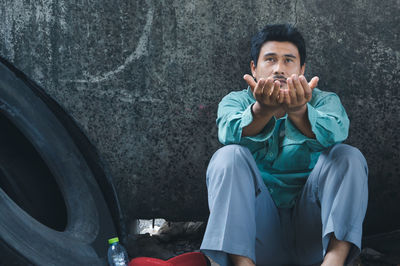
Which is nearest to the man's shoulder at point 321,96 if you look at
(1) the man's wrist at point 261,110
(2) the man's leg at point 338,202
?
(2) the man's leg at point 338,202

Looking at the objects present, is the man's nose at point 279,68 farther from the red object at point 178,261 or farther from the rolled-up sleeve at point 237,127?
the red object at point 178,261

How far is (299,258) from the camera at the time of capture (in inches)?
78.4

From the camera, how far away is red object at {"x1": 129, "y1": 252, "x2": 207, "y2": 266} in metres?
2.03

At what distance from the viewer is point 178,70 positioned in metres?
2.84

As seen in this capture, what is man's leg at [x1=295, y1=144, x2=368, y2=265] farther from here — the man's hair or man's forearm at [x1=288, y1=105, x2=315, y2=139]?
the man's hair

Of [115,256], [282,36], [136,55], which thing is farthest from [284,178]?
Answer: [136,55]

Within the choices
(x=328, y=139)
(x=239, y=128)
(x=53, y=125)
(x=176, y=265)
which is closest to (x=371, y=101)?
(x=328, y=139)

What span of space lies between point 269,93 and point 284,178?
586 mm

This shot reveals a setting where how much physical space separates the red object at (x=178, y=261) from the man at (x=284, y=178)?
1.10 ft

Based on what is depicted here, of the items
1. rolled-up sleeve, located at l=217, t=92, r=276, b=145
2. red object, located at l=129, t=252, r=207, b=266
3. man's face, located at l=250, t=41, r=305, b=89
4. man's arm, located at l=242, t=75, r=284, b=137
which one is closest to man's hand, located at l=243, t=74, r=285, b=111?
man's arm, located at l=242, t=75, r=284, b=137

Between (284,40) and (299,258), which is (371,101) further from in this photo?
(299,258)

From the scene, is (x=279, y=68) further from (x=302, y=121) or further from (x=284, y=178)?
(x=284, y=178)

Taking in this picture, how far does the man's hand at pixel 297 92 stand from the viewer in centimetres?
169

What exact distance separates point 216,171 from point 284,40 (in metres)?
0.96
